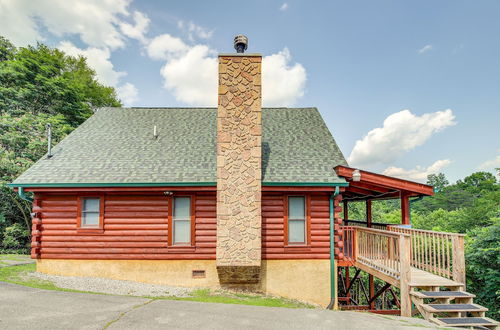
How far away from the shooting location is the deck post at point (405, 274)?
6.53m

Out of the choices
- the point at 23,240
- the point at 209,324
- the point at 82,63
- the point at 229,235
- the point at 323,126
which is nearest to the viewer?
the point at 209,324

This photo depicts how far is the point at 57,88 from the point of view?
2009 centimetres

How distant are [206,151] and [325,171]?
4581 mm

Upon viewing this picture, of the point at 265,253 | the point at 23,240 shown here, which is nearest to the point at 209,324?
the point at 265,253

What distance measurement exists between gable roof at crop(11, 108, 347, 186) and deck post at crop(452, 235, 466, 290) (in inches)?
138

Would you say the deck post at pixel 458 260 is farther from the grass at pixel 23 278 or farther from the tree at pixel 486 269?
the grass at pixel 23 278

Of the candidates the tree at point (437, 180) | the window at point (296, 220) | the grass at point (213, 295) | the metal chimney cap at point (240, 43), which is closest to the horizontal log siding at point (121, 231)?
the grass at point (213, 295)

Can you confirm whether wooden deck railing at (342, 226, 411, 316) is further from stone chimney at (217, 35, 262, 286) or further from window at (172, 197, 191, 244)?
window at (172, 197, 191, 244)

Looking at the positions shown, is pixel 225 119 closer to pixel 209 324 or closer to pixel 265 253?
pixel 265 253

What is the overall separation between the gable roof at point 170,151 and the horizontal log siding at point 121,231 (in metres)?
0.78

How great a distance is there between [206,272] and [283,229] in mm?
2944

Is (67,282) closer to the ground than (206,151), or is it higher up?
closer to the ground

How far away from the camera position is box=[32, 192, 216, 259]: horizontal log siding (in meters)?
8.77

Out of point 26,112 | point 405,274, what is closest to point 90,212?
point 405,274
